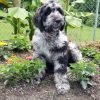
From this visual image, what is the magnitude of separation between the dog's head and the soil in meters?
0.85

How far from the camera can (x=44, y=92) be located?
6.09 metres

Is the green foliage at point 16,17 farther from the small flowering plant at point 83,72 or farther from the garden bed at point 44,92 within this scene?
the small flowering plant at point 83,72

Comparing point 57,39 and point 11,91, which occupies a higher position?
point 57,39

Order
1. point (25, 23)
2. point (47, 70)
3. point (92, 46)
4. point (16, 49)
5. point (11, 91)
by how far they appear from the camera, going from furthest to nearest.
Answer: point (25, 23)
point (92, 46)
point (16, 49)
point (47, 70)
point (11, 91)

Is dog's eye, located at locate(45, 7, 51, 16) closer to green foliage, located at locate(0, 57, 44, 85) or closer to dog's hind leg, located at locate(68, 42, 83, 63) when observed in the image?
green foliage, located at locate(0, 57, 44, 85)

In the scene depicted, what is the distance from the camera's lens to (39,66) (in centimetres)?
611

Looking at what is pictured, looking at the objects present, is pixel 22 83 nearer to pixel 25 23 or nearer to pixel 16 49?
pixel 16 49

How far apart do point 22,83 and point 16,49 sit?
1595 millimetres

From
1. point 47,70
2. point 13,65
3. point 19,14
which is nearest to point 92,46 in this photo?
point 19,14

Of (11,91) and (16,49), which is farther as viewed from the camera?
(16,49)

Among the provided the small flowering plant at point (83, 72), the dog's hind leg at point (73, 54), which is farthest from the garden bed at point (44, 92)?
the dog's hind leg at point (73, 54)

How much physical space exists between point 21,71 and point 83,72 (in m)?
0.90

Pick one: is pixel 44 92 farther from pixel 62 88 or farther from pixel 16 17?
pixel 16 17

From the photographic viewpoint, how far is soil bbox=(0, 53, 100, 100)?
19.7 ft
